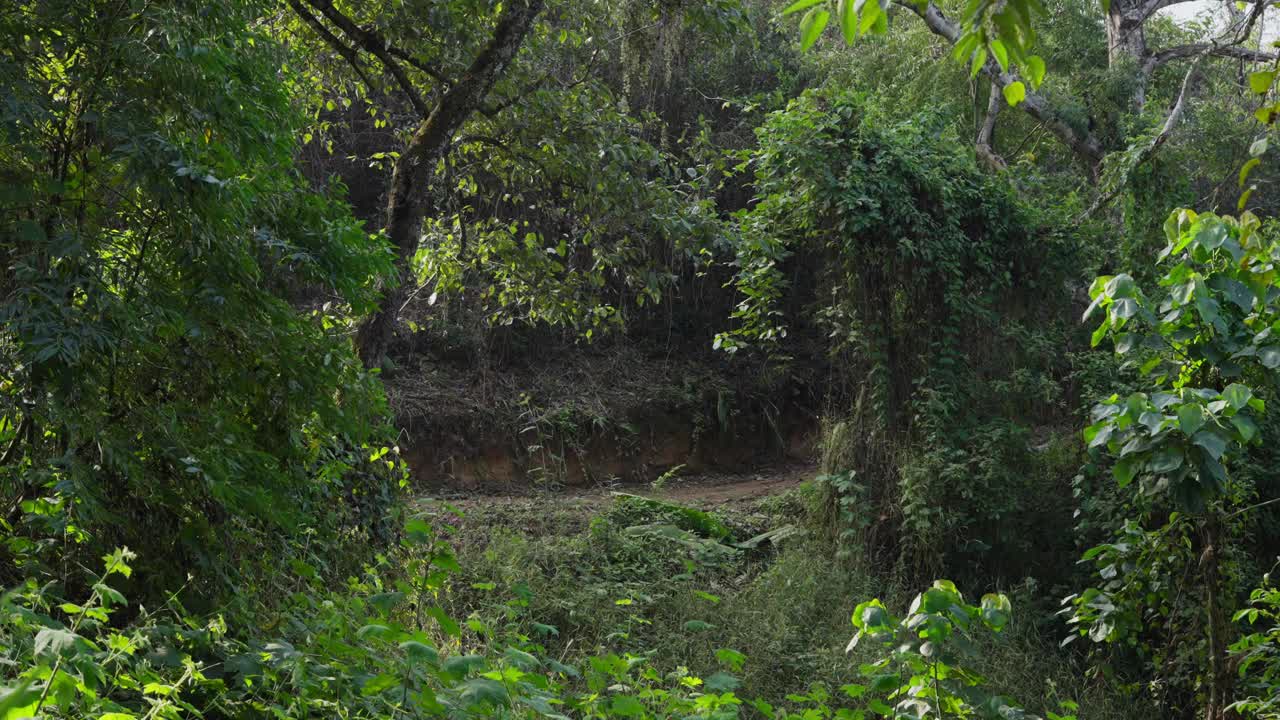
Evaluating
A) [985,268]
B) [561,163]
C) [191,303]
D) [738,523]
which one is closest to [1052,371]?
[985,268]

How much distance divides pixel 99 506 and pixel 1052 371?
7066 mm

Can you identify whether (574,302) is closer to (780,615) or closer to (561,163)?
(561,163)

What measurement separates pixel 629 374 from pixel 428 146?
796 centimetres

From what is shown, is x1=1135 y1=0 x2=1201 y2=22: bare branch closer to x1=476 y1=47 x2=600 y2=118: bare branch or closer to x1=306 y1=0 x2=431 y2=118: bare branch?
x1=476 y1=47 x2=600 y2=118: bare branch

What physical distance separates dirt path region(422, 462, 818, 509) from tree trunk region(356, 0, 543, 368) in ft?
13.2

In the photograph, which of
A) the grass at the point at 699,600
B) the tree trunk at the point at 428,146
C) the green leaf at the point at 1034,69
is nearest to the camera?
the green leaf at the point at 1034,69

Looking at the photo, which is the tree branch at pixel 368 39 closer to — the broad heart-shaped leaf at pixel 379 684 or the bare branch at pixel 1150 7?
the broad heart-shaped leaf at pixel 379 684

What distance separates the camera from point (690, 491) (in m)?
11.7

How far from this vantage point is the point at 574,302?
721 cm

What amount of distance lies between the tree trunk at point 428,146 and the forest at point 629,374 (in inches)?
0.8

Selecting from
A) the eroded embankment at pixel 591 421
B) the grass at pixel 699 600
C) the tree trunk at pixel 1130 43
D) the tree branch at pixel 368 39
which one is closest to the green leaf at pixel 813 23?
the grass at pixel 699 600

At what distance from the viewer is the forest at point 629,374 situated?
8.47 ft

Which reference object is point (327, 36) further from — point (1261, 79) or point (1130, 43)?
point (1130, 43)

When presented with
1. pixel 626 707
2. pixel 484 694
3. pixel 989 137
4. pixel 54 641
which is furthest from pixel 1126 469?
pixel 989 137
